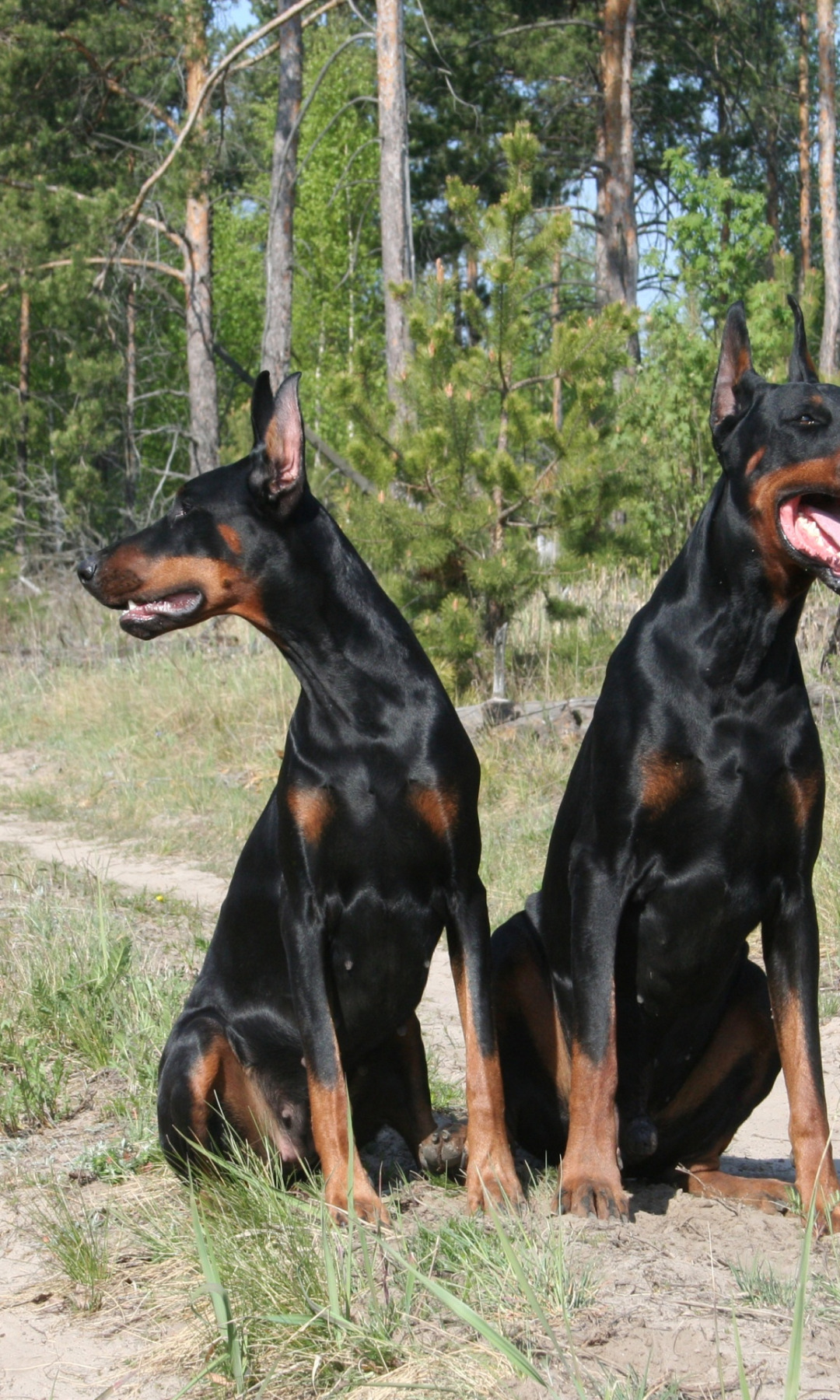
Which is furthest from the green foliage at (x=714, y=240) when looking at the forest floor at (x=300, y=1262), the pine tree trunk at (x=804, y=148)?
the pine tree trunk at (x=804, y=148)

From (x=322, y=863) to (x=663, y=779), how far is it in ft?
2.67

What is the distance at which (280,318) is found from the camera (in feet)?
51.7

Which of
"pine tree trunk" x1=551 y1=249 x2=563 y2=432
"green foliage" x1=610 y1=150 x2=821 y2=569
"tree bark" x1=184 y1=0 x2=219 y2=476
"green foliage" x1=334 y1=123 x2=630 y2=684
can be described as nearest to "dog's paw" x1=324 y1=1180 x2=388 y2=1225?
"green foliage" x1=334 y1=123 x2=630 y2=684

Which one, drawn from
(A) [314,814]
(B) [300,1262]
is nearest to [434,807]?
(A) [314,814]

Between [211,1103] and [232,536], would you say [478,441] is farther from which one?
[211,1103]

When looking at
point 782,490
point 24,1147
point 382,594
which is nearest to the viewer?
point 782,490

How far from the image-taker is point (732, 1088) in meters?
3.38

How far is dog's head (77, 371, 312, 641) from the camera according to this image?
3.42 m

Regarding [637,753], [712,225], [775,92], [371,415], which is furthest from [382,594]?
[775,92]

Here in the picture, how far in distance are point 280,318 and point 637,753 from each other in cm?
1370

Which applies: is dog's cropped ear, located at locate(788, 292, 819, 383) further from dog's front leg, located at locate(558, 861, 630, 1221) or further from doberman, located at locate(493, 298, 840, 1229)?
dog's front leg, located at locate(558, 861, 630, 1221)

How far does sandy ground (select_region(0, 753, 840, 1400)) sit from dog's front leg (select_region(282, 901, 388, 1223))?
19.4 inches

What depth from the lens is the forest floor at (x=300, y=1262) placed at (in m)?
2.30

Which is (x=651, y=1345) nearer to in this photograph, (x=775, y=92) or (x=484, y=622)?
(x=484, y=622)
